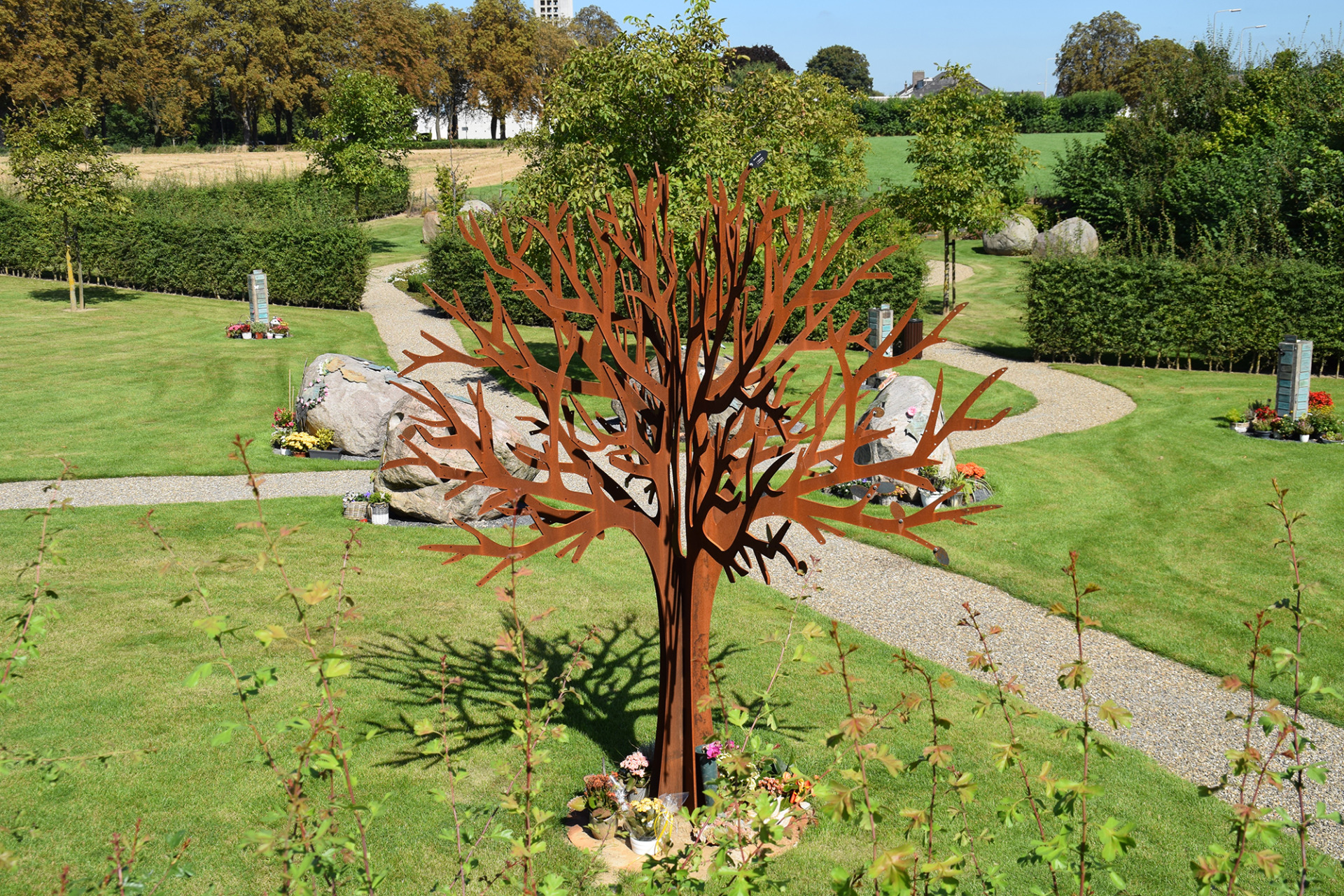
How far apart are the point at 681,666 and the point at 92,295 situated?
31629 millimetres

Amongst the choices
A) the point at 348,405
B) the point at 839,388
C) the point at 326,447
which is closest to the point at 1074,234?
the point at 839,388

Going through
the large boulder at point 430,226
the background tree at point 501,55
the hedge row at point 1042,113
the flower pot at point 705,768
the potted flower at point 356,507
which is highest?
the background tree at point 501,55

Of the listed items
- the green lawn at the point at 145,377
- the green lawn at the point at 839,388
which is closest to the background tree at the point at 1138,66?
the green lawn at the point at 839,388

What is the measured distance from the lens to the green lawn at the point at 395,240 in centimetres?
3900

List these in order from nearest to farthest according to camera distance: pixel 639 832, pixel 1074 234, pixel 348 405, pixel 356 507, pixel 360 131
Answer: pixel 639 832 → pixel 356 507 → pixel 348 405 → pixel 1074 234 → pixel 360 131

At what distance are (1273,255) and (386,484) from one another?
20075mm

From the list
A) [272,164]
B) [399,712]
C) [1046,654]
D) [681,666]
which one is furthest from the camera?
[272,164]

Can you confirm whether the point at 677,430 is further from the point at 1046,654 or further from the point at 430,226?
the point at 430,226

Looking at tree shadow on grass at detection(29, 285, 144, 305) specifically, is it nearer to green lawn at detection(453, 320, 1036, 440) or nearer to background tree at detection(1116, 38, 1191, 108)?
green lawn at detection(453, 320, 1036, 440)

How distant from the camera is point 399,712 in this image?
23.5 ft

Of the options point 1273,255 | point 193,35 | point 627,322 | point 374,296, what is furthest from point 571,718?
point 193,35

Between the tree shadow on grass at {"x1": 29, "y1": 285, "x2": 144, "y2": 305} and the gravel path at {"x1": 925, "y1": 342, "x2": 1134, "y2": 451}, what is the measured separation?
79.7 ft

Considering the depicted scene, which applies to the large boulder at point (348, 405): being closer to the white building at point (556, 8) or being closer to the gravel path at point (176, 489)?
the gravel path at point (176, 489)

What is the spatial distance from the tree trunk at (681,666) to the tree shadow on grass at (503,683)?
91cm
